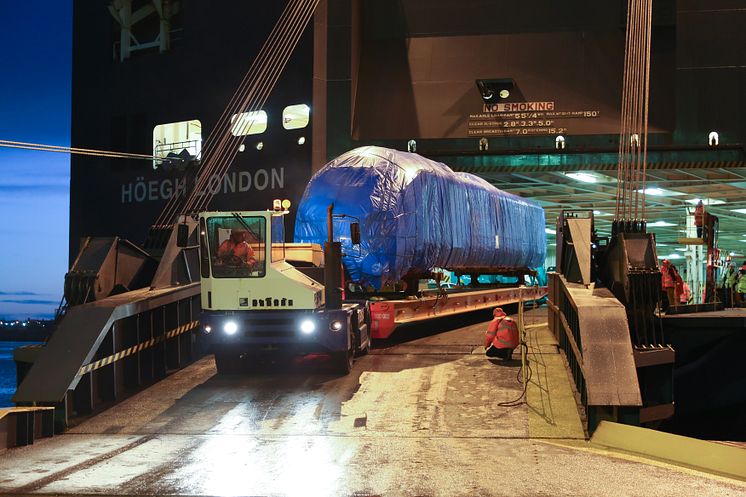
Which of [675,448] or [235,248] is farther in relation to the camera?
[235,248]

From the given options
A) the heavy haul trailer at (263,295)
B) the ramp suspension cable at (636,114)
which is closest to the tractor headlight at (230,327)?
the heavy haul trailer at (263,295)

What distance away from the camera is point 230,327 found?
11461 millimetres

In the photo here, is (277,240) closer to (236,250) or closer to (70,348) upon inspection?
(236,250)

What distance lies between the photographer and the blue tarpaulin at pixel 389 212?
14.1 meters

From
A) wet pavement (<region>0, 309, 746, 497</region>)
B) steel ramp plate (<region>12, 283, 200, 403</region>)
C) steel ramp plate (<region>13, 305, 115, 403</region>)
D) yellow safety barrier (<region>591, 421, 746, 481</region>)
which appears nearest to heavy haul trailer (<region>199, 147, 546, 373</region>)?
wet pavement (<region>0, 309, 746, 497</region>)

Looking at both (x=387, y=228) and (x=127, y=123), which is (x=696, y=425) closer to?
(x=387, y=228)

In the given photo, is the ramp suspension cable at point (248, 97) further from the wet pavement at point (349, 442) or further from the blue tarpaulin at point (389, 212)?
the wet pavement at point (349, 442)

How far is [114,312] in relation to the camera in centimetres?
1077

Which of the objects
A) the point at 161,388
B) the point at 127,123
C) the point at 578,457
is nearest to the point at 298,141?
the point at 127,123

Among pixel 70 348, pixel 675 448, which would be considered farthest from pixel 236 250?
pixel 675 448

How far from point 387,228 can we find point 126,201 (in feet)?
53.3

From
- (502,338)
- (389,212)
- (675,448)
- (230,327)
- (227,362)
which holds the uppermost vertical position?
(389,212)

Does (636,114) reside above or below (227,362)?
above

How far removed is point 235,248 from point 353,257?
332 centimetres
